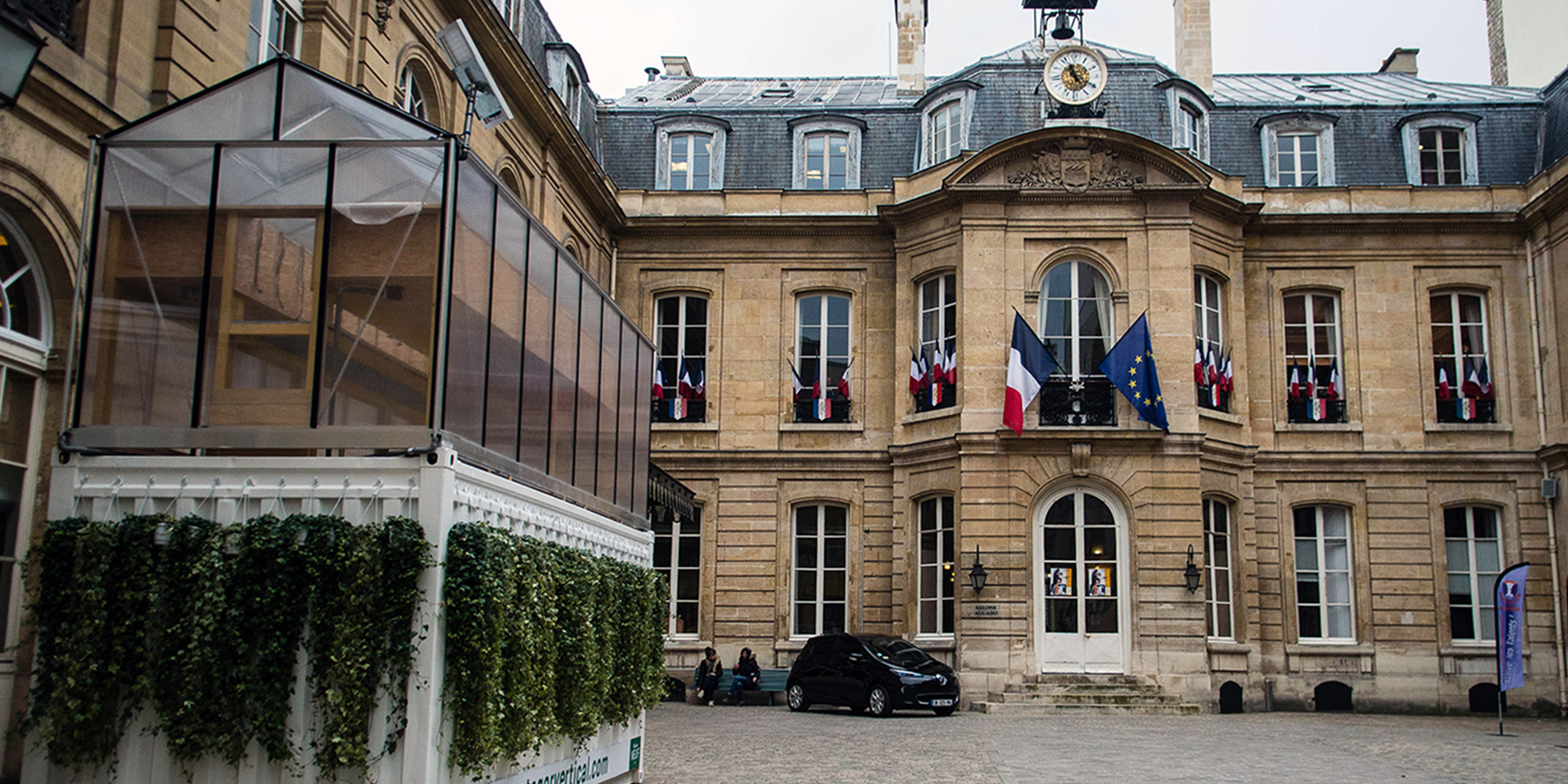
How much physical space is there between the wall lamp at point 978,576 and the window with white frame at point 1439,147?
11.0m

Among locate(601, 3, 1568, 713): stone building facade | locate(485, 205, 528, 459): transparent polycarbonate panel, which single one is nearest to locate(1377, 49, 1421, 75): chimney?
locate(601, 3, 1568, 713): stone building facade

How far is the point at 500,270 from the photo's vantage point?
8688 millimetres

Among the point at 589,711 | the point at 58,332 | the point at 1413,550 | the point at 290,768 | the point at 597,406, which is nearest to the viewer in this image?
the point at 290,768

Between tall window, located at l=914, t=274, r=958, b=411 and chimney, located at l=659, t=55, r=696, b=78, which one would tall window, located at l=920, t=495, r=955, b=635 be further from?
chimney, located at l=659, t=55, r=696, b=78

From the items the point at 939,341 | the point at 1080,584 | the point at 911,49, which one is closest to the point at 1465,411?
the point at 1080,584

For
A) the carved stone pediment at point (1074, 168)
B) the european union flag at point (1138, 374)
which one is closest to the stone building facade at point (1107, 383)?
the carved stone pediment at point (1074, 168)

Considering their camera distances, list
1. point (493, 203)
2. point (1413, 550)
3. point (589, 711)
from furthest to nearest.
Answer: point (1413, 550) < point (589, 711) < point (493, 203)

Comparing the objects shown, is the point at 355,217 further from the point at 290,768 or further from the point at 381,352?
the point at 290,768

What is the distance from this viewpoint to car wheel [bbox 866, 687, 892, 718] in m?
19.5

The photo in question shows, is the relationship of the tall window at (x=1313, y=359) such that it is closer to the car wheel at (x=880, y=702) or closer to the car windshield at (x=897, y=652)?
the car windshield at (x=897, y=652)

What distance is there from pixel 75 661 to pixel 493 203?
3.50 m

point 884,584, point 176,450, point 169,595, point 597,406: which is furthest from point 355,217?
point 884,584

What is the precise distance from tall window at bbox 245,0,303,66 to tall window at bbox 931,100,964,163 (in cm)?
1277

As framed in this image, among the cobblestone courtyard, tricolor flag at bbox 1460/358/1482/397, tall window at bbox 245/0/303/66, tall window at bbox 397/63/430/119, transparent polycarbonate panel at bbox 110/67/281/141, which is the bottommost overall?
the cobblestone courtyard
